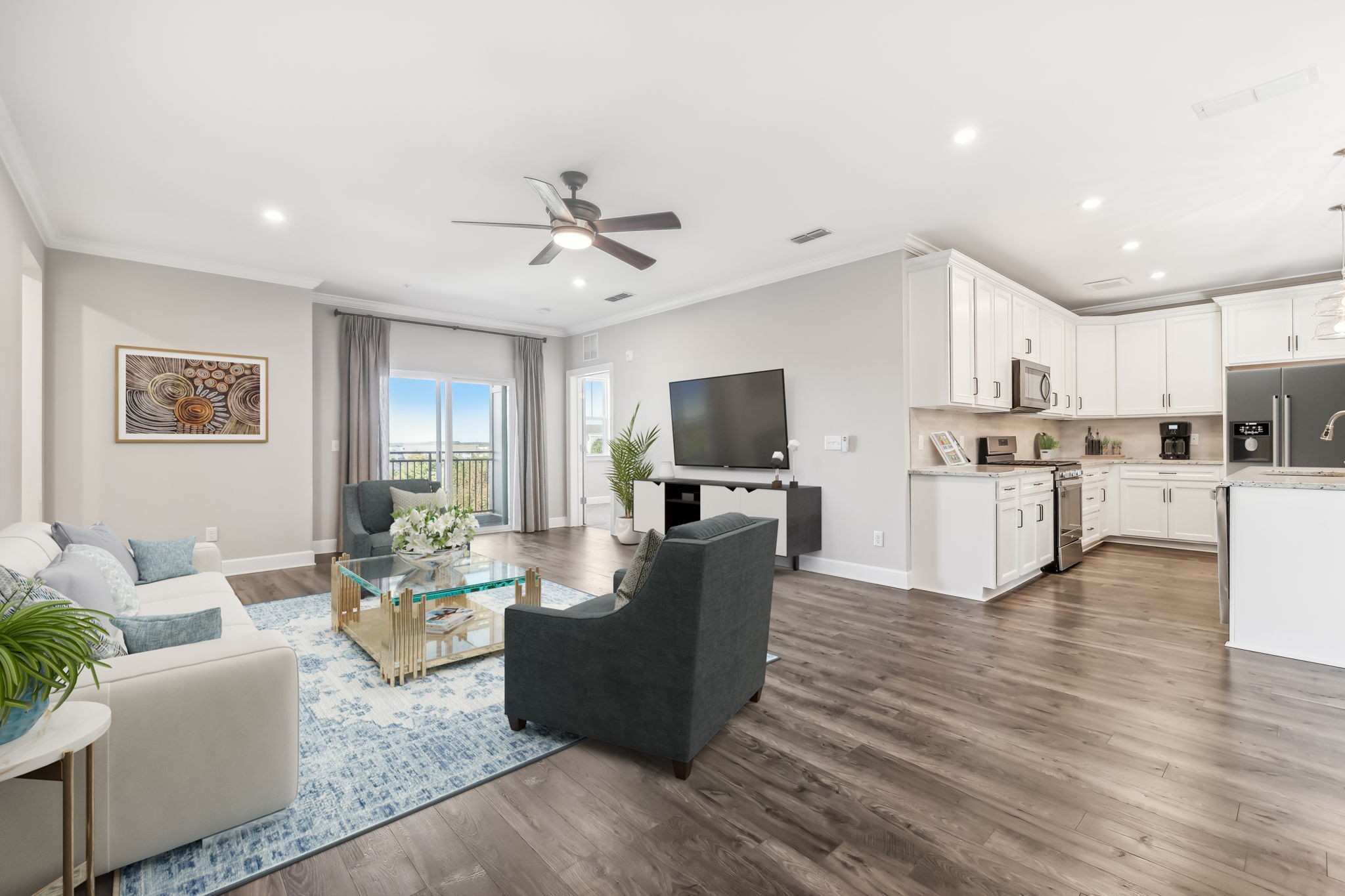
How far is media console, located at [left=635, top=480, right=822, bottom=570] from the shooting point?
494 centimetres

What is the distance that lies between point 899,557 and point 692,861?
3461mm

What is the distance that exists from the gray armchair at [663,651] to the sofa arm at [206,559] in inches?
101

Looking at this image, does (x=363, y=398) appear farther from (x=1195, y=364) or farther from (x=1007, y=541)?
(x=1195, y=364)

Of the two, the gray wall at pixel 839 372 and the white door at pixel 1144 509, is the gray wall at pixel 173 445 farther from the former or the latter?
the white door at pixel 1144 509

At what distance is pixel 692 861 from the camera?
5.40ft

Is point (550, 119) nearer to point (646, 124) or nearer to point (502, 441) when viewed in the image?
point (646, 124)

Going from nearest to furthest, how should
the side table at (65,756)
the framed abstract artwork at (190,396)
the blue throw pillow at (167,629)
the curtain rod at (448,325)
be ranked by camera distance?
the side table at (65,756), the blue throw pillow at (167,629), the framed abstract artwork at (190,396), the curtain rod at (448,325)

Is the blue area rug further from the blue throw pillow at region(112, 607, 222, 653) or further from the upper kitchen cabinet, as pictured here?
the upper kitchen cabinet

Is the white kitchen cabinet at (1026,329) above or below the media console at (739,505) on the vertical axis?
above

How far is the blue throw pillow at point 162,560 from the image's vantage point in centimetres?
329

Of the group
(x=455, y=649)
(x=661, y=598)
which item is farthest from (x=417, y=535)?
(x=661, y=598)

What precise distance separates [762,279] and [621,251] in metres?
2.17

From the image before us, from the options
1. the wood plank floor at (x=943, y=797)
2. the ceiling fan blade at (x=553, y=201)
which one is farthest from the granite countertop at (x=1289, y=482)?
the ceiling fan blade at (x=553, y=201)

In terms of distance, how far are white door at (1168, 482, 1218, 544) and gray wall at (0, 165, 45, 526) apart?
9267mm
